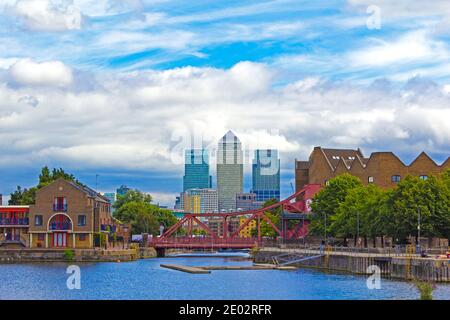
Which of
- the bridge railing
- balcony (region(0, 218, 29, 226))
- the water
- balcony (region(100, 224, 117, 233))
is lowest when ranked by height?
the water

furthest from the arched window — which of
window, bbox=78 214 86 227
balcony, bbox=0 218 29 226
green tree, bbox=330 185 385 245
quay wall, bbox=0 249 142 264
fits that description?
green tree, bbox=330 185 385 245

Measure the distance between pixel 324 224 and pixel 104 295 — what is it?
68.4m

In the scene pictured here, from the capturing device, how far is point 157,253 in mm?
183375

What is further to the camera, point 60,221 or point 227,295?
point 60,221

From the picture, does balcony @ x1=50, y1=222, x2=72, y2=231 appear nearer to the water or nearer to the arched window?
the arched window

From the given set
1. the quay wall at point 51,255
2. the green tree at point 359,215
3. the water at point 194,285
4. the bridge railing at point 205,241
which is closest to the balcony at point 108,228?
the quay wall at point 51,255

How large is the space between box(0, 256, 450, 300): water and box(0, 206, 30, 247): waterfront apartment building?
27831 mm

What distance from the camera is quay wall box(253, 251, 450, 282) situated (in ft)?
280

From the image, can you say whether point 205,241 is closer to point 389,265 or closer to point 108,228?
point 108,228

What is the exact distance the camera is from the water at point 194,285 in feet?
254

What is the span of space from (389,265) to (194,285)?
21070 mm
